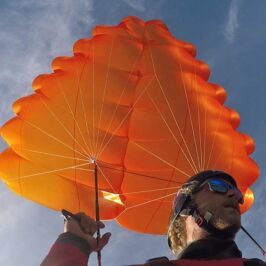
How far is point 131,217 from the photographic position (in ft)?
47.1

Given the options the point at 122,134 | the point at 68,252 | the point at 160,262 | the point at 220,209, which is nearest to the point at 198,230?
the point at 220,209

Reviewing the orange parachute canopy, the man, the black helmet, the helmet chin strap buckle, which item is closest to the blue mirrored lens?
the man

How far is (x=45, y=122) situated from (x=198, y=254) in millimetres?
9994

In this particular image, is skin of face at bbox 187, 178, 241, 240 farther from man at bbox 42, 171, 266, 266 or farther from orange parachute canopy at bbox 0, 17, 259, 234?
orange parachute canopy at bbox 0, 17, 259, 234

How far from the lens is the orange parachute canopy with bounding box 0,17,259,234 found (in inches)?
535

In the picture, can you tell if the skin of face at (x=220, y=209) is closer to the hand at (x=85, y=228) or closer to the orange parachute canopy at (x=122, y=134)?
the hand at (x=85, y=228)

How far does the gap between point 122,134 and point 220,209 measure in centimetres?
986

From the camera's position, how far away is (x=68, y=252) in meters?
3.66

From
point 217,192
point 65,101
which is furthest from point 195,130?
point 217,192

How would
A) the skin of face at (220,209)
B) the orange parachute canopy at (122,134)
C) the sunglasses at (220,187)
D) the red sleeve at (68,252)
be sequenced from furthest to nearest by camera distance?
1. the orange parachute canopy at (122,134)
2. the sunglasses at (220,187)
3. the skin of face at (220,209)
4. the red sleeve at (68,252)

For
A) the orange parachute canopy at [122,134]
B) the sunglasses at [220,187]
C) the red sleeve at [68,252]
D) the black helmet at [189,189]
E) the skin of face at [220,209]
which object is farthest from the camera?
the orange parachute canopy at [122,134]

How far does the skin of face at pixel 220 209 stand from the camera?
4340 millimetres

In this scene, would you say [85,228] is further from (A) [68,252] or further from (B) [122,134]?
(B) [122,134]

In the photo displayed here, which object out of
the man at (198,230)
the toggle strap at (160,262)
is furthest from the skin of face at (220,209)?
the toggle strap at (160,262)
